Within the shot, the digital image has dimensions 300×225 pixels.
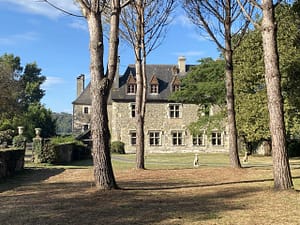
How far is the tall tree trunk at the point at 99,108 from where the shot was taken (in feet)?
29.7

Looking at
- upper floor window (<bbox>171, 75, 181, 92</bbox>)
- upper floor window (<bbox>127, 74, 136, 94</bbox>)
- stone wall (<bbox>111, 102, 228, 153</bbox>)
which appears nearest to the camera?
stone wall (<bbox>111, 102, 228, 153</bbox>)

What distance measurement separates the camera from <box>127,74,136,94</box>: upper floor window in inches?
1663

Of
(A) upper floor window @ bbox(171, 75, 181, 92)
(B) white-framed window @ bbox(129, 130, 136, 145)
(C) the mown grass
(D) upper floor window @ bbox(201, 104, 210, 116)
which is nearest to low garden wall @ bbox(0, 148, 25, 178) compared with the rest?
(C) the mown grass

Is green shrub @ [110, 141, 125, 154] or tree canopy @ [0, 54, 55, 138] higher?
tree canopy @ [0, 54, 55, 138]

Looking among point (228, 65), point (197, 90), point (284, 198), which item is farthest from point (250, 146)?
point (284, 198)

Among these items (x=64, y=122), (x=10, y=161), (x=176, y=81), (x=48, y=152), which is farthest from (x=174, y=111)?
(x=64, y=122)

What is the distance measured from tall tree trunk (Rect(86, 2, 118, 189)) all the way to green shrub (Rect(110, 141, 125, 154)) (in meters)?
29.3

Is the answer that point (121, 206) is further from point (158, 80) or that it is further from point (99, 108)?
point (158, 80)

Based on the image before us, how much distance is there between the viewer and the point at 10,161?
49.6ft

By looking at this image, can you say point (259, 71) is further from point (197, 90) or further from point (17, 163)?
point (17, 163)

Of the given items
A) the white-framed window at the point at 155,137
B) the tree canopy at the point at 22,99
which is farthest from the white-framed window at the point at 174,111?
the tree canopy at the point at 22,99

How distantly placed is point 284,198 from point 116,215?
3731 millimetres

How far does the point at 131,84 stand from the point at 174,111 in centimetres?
586

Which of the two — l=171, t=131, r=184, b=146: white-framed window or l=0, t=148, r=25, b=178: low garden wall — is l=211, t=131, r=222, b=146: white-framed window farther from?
l=0, t=148, r=25, b=178: low garden wall
